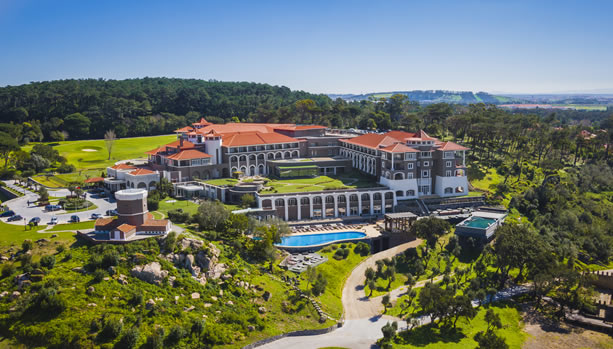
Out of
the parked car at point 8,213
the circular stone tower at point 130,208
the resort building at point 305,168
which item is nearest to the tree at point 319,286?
the circular stone tower at point 130,208

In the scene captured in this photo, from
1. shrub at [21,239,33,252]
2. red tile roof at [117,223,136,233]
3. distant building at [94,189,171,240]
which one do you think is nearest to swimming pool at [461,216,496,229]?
distant building at [94,189,171,240]

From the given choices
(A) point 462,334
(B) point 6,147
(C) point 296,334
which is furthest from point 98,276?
(B) point 6,147

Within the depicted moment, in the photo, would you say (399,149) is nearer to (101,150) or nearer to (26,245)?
(26,245)

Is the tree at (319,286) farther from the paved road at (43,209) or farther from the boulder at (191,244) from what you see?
the paved road at (43,209)

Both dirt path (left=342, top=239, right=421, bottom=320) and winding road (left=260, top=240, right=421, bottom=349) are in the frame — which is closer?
winding road (left=260, top=240, right=421, bottom=349)

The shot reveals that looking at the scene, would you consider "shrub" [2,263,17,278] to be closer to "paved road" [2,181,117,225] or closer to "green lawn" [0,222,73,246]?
"green lawn" [0,222,73,246]
